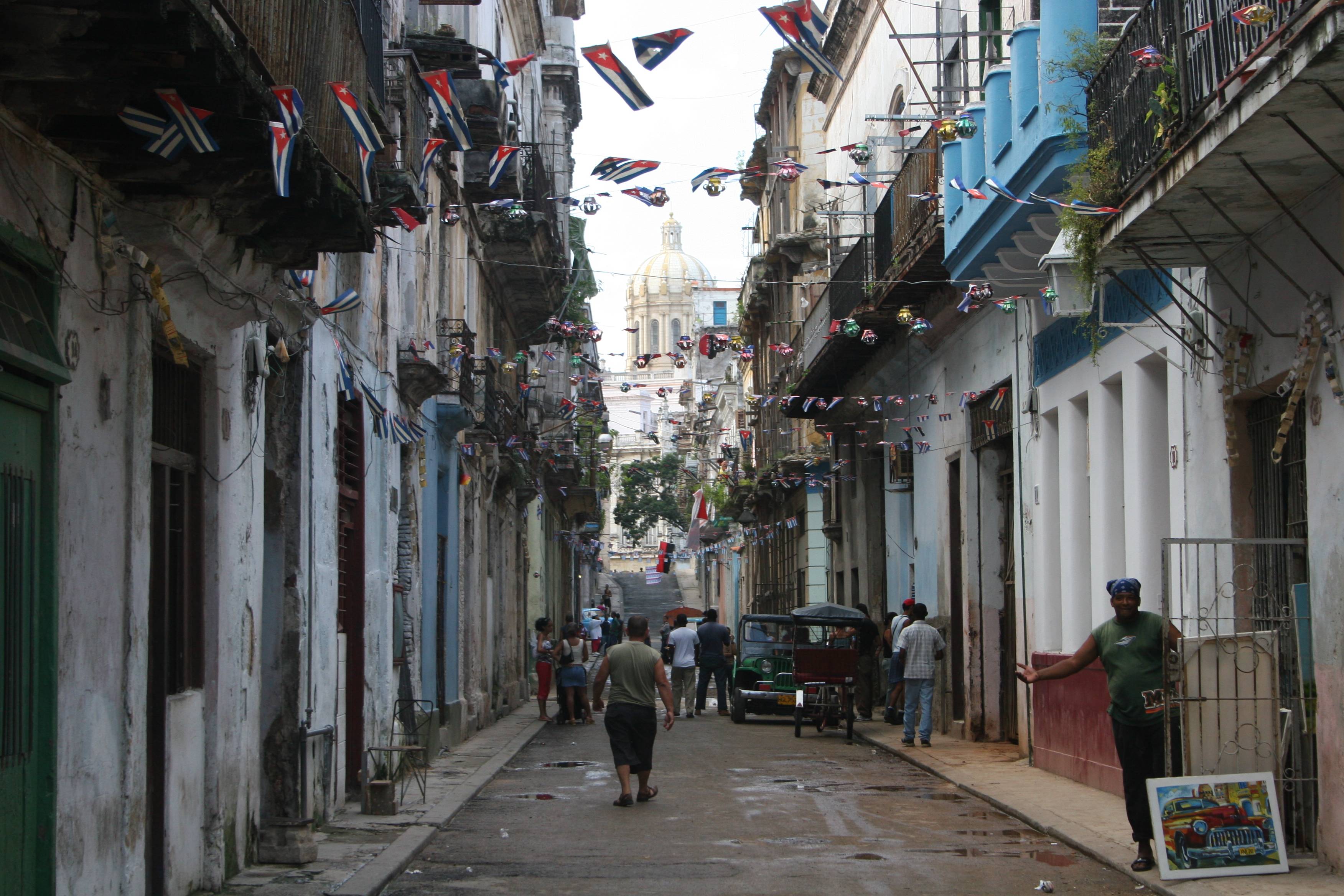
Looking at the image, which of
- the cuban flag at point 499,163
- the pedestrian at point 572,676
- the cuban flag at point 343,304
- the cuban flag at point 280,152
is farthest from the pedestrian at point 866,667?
the cuban flag at point 280,152

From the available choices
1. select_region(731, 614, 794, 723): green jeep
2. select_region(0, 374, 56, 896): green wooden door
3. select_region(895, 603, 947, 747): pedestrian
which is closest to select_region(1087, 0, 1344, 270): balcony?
select_region(0, 374, 56, 896): green wooden door

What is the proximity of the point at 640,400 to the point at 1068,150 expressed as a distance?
109239mm

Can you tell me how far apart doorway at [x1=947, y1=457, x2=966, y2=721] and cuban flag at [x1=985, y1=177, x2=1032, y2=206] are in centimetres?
650

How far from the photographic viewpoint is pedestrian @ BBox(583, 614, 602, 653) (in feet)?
130

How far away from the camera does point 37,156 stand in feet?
22.2

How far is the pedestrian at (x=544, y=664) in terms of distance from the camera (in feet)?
82.6

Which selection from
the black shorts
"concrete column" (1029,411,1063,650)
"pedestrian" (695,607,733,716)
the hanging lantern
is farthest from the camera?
"pedestrian" (695,607,733,716)

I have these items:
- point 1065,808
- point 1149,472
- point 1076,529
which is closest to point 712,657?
point 1076,529

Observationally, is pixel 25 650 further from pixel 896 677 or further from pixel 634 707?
pixel 896 677

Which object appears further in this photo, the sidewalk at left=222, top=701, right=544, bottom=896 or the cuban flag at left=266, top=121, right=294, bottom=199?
the sidewalk at left=222, top=701, right=544, bottom=896

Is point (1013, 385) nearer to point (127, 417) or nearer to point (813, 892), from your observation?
point (813, 892)

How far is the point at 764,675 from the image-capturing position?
23.8 metres

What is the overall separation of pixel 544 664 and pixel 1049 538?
36.7ft

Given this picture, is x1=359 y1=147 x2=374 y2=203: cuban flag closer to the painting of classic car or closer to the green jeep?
the painting of classic car
